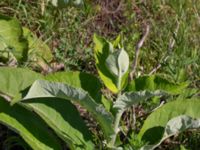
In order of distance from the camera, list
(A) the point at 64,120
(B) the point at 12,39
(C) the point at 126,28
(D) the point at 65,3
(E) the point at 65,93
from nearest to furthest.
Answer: (E) the point at 65,93 → (A) the point at 64,120 → (B) the point at 12,39 → (D) the point at 65,3 → (C) the point at 126,28

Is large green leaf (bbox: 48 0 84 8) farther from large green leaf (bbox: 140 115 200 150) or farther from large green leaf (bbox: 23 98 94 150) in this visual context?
large green leaf (bbox: 140 115 200 150)

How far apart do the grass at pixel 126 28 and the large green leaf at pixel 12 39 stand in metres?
0.22

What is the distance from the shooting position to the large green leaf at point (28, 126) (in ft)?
6.56

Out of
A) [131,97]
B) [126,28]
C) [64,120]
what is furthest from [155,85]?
[126,28]

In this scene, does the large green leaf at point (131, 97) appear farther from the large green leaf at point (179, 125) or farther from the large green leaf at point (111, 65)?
the large green leaf at point (179, 125)

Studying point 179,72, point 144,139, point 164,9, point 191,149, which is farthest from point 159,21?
point 144,139

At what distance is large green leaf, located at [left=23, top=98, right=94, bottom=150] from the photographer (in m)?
2.03

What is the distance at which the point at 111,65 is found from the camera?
6.21ft

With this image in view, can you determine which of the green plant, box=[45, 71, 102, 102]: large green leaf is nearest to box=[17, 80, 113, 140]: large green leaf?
the green plant

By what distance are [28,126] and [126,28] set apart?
1.22m

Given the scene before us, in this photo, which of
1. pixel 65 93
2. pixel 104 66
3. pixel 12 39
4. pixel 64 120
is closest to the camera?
pixel 65 93

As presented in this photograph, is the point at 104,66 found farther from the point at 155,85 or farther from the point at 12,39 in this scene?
the point at 12,39

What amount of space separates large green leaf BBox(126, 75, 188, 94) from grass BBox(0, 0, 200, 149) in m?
0.64

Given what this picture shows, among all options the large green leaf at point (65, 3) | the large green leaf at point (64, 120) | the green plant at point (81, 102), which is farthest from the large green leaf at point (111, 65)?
the large green leaf at point (65, 3)
